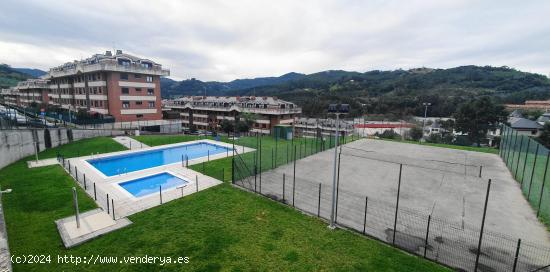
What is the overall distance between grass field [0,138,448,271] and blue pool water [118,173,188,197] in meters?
3.11

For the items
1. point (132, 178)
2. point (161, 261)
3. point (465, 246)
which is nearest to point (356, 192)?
point (465, 246)

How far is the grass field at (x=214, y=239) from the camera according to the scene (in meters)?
8.30

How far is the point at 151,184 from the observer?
17844 millimetres

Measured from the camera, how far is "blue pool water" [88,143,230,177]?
2219 centimetres

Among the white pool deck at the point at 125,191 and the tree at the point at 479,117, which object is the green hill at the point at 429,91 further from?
the white pool deck at the point at 125,191

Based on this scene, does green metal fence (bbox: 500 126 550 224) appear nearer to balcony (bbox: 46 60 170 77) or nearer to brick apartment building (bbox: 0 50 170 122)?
brick apartment building (bbox: 0 50 170 122)

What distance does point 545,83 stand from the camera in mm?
107312

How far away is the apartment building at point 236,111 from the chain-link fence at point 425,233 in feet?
122

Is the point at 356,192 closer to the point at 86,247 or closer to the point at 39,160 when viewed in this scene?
the point at 86,247

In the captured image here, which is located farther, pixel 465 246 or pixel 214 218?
pixel 214 218

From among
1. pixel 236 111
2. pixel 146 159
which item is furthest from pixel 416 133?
pixel 146 159

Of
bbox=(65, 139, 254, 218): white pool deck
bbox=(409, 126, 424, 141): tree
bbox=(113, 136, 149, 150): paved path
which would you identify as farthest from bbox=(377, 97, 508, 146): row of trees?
bbox=(113, 136, 149, 150): paved path

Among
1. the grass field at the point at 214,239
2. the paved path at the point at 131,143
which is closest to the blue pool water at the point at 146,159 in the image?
the paved path at the point at 131,143

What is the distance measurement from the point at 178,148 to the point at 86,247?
22294 millimetres
